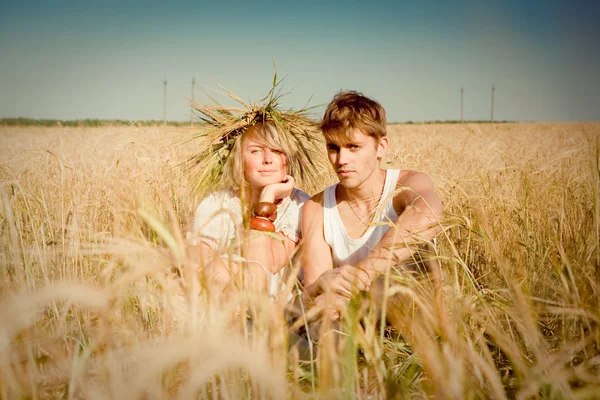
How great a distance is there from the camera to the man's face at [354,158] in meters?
2.45

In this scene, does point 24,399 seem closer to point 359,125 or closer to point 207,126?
point 359,125

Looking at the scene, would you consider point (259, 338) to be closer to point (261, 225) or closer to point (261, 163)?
point (261, 225)

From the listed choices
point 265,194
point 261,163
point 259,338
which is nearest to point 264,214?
point 265,194

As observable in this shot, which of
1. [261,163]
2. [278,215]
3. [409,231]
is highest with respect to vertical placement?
[261,163]

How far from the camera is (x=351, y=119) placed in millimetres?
2465

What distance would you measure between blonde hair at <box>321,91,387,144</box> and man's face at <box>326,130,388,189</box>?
1.2 inches

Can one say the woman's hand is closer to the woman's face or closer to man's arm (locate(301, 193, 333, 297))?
the woman's face

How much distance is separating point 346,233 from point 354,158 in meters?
0.46

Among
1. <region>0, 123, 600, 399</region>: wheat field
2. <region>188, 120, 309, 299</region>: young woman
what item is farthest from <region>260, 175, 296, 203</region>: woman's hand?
<region>0, 123, 600, 399</region>: wheat field

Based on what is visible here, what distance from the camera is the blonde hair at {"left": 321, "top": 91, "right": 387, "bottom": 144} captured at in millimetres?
2465

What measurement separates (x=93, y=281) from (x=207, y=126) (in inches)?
57.6

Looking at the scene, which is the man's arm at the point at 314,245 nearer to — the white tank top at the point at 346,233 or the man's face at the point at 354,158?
the white tank top at the point at 346,233

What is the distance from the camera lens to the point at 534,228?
8.05ft

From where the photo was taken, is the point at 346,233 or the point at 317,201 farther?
the point at 317,201
